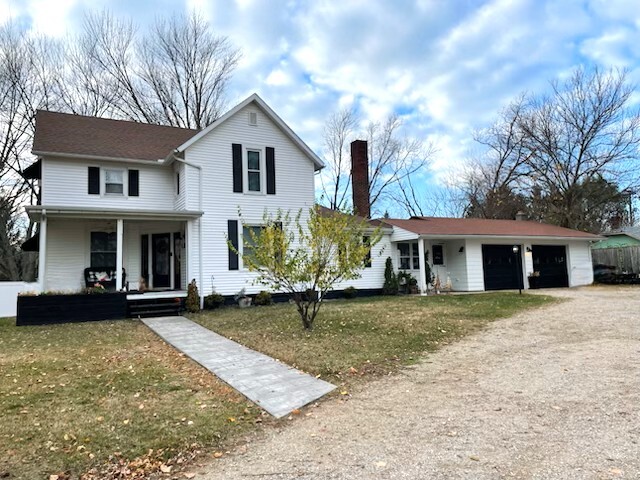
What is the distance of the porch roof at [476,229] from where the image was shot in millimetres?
18469

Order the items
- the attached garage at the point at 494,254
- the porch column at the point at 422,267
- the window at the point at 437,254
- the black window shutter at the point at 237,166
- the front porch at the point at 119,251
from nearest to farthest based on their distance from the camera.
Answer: the front porch at the point at 119,251
the black window shutter at the point at 237,166
the porch column at the point at 422,267
the attached garage at the point at 494,254
the window at the point at 437,254

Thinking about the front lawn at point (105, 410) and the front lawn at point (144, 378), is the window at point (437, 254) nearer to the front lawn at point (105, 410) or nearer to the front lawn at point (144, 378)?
the front lawn at point (144, 378)

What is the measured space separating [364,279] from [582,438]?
14509 millimetres

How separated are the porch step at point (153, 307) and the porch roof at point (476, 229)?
9922 mm

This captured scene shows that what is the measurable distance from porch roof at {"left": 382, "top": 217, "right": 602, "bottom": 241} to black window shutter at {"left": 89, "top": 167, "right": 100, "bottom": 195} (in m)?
12.0

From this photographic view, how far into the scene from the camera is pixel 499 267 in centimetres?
2006

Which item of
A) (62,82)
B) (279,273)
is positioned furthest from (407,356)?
(62,82)

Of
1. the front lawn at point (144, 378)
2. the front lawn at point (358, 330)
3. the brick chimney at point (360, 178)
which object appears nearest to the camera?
the front lawn at point (144, 378)

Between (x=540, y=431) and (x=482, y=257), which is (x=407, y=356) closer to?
(x=540, y=431)

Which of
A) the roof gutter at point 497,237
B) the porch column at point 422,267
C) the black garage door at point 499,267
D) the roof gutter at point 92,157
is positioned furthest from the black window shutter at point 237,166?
the black garage door at point 499,267

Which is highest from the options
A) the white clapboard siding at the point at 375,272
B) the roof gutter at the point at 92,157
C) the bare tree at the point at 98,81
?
the bare tree at the point at 98,81

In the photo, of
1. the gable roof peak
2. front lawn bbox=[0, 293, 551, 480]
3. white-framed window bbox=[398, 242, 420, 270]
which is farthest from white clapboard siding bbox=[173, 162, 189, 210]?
white-framed window bbox=[398, 242, 420, 270]

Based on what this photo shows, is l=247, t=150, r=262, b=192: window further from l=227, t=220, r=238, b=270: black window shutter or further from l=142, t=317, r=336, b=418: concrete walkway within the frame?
l=142, t=317, r=336, b=418: concrete walkway

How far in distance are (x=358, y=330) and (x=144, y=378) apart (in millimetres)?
4644
